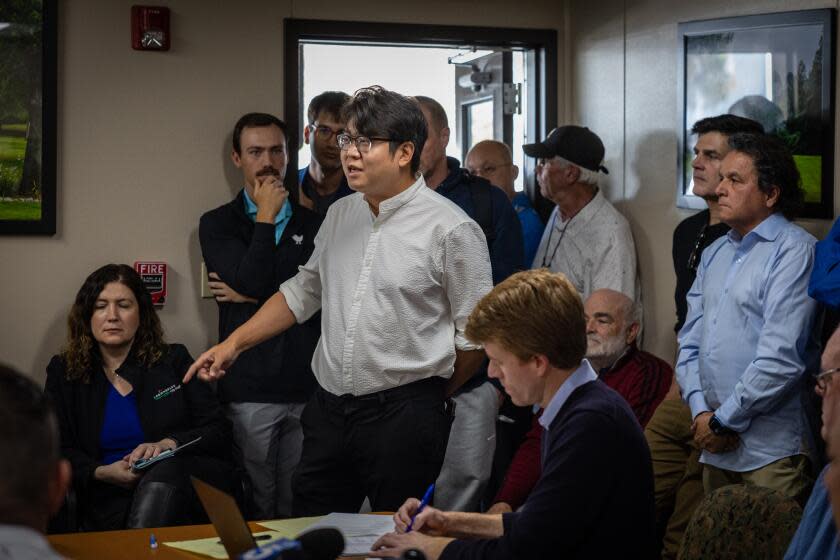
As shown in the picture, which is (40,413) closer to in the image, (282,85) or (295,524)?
(295,524)

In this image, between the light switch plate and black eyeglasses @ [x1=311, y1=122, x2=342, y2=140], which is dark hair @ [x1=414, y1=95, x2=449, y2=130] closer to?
black eyeglasses @ [x1=311, y1=122, x2=342, y2=140]

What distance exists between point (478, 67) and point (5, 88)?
7.16 ft

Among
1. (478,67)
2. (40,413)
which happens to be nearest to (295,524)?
(40,413)

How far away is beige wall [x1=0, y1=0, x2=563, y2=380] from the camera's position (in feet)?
14.4

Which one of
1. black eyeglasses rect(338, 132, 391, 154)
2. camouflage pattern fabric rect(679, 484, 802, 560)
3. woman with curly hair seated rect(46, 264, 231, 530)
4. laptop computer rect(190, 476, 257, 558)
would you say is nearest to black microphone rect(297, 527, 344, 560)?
laptop computer rect(190, 476, 257, 558)

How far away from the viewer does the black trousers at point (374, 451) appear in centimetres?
295

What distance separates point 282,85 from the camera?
4629 millimetres

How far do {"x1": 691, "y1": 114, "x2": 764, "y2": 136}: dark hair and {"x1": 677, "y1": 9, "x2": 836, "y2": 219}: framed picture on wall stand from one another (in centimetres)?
6

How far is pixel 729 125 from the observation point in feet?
12.5

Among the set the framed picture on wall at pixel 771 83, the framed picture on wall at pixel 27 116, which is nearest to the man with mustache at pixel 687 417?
the framed picture on wall at pixel 771 83

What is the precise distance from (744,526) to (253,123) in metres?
2.69

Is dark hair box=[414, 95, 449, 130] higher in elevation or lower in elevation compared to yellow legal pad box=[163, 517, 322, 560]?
higher

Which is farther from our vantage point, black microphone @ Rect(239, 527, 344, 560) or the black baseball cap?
the black baseball cap

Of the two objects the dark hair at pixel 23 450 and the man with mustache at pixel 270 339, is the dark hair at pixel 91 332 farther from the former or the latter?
the dark hair at pixel 23 450
